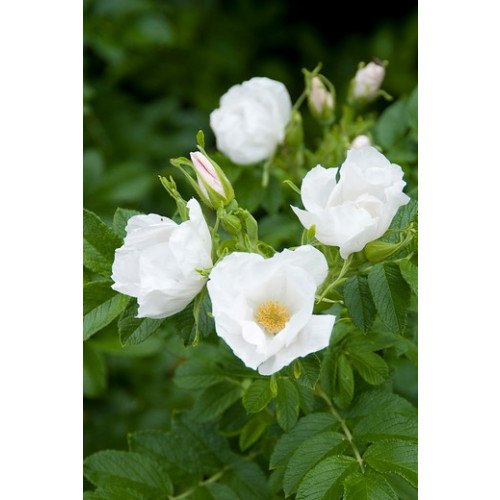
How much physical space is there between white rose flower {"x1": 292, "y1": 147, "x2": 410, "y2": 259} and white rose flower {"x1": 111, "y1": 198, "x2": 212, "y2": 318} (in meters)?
0.13

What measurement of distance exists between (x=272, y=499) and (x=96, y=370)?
0.52 meters

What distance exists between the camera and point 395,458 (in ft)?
3.51

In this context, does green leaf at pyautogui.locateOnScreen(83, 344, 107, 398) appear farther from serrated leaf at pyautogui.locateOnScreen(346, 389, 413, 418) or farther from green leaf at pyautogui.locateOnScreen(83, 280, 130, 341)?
serrated leaf at pyautogui.locateOnScreen(346, 389, 413, 418)

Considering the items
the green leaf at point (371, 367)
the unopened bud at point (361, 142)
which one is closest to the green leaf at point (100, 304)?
the green leaf at point (371, 367)

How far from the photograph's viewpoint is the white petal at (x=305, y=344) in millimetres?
913

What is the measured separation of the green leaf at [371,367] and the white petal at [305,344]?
0.27 meters

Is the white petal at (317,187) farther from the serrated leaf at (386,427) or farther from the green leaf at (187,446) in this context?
the green leaf at (187,446)

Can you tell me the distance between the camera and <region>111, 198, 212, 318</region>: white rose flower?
96cm

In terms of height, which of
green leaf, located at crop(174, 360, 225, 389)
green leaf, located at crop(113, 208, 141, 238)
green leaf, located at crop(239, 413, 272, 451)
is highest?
green leaf, located at crop(113, 208, 141, 238)

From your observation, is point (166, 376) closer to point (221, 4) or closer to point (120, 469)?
point (120, 469)

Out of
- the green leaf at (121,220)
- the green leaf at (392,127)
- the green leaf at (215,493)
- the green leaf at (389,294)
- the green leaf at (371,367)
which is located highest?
the green leaf at (392,127)

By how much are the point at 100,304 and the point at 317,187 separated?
0.38 m

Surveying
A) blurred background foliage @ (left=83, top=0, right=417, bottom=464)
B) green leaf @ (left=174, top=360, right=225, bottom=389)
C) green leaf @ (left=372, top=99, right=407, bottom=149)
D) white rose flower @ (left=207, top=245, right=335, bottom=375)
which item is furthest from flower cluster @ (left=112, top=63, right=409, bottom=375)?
blurred background foliage @ (left=83, top=0, right=417, bottom=464)

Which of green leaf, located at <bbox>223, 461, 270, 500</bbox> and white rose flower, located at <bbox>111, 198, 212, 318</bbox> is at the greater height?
white rose flower, located at <bbox>111, 198, 212, 318</bbox>
